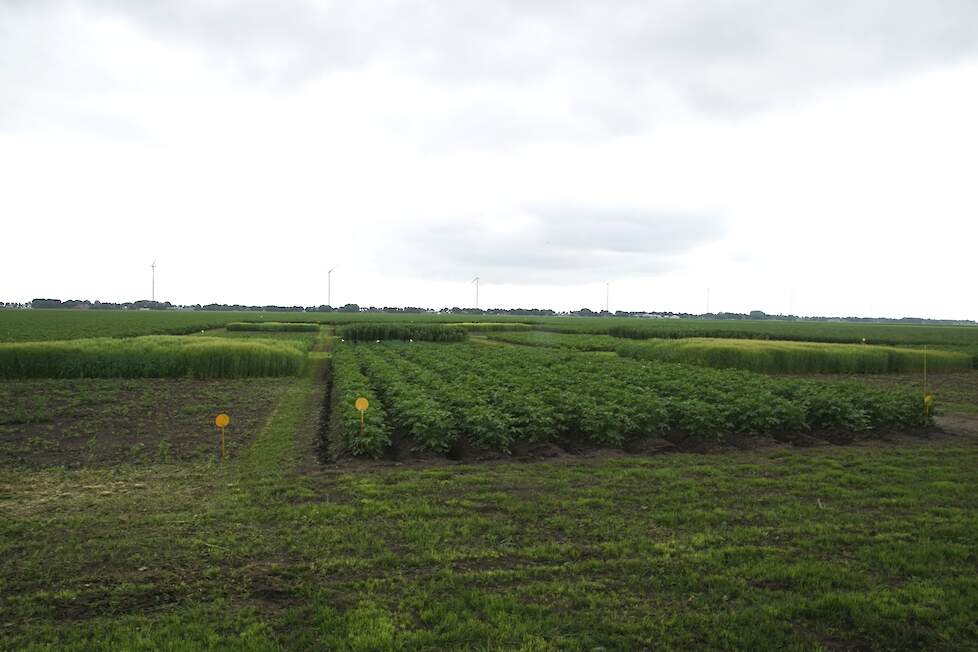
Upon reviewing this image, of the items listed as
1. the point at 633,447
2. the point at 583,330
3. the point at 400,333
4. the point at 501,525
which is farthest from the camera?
the point at 583,330

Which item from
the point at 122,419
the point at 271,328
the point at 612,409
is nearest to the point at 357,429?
the point at 612,409

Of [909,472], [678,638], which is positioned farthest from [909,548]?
[909,472]

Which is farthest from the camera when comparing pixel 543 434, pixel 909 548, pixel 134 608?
pixel 543 434

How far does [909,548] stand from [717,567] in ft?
8.89

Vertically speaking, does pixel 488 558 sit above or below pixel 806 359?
below

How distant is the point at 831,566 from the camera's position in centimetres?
721

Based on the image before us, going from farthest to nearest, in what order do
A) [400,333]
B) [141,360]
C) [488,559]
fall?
1. [400,333]
2. [141,360]
3. [488,559]

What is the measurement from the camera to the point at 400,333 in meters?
61.8

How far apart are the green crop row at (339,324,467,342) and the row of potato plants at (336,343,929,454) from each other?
132ft

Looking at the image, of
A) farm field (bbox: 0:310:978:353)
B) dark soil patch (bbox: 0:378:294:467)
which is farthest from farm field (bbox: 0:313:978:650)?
farm field (bbox: 0:310:978:353)

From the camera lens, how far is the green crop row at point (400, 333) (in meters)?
61.8

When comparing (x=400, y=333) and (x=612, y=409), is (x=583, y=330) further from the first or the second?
(x=612, y=409)

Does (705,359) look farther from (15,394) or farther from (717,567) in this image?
(15,394)

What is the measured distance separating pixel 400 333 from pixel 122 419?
44.6m
